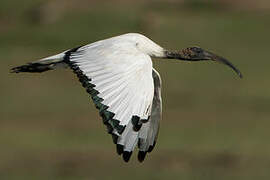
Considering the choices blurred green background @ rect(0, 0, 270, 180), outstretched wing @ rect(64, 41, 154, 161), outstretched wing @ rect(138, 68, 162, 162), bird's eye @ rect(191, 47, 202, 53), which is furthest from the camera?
blurred green background @ rect(0, 0, 270, 180)

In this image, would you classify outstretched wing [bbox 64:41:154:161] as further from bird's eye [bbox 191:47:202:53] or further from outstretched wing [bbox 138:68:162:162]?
bird's eye [bbox 191:47:202:53]

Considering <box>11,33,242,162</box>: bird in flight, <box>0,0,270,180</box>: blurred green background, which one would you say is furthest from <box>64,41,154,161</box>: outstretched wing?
<box>0,0,270,180</box>: blurred green background

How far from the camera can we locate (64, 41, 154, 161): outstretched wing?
6.19 m

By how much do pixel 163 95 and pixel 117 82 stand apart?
7402 millimetres

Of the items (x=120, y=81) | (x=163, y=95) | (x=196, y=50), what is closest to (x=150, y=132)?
(x=196, y=50)

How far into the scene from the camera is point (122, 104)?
20.5ft

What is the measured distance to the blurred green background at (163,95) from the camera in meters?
10.6

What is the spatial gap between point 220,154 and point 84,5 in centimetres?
812

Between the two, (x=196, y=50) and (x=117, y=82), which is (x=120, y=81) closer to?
(x=117, y=82)

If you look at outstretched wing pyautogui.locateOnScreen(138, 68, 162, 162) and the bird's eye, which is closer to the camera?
outstretched wing pyautogui.locateOnScreen(138, 68, 162, 162)

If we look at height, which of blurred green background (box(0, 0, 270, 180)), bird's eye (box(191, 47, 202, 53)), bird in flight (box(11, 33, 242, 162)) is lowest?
blurred green background (box(0, 0, 270, 180))

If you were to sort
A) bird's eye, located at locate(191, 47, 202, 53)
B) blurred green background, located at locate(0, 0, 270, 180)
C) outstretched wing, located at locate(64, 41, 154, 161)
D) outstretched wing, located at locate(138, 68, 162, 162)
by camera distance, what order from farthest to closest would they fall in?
blurred green background, located at locate(0, 0, 270, 180) < bird's eye, located at locate(191, 47, 202, 53) < outstretched wing, located at locate(138, 68, 162, 162) < outstretched wing, located at locate(64, 41, 154, 161)

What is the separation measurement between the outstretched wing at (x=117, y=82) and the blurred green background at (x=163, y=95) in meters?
3.29

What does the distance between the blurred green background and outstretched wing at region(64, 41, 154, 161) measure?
3.29m
